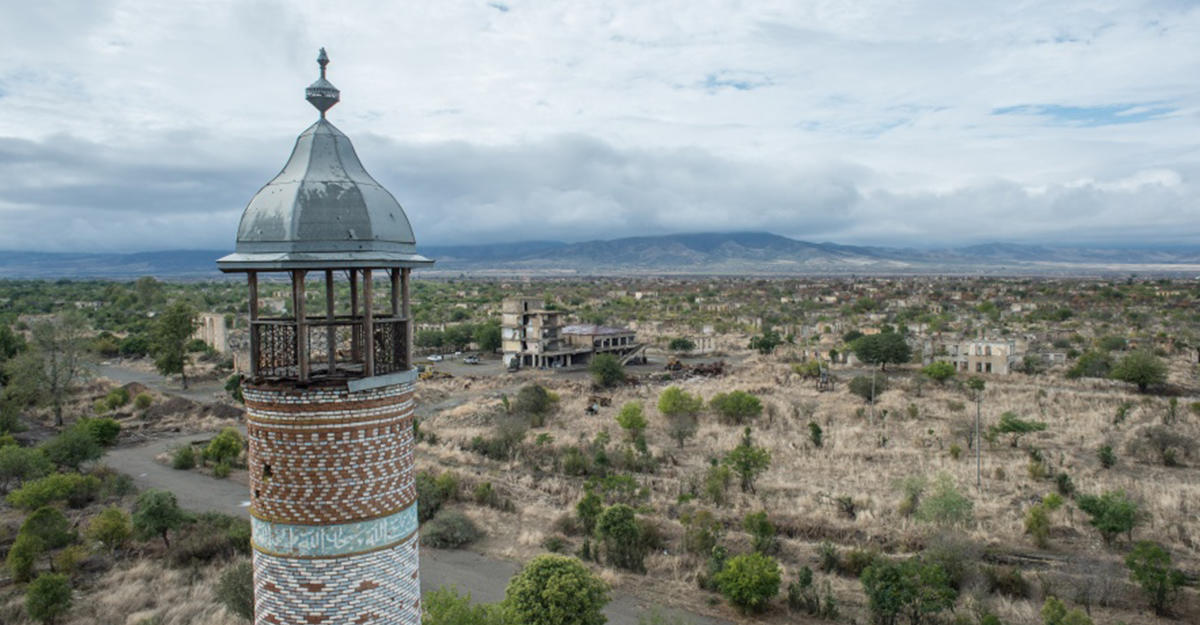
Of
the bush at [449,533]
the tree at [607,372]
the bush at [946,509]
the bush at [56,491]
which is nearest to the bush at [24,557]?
the bush at [56,491]

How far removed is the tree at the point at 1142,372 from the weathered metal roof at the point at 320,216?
45024 mm

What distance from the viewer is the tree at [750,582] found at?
17359 millimetres

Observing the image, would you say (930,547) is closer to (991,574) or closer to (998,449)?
(991,574)

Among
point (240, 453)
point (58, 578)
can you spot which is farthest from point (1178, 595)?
point (240, 453)

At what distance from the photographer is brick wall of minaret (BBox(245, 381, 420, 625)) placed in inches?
284

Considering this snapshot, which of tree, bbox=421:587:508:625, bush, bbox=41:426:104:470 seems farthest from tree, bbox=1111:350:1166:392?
bush, bbox=41:426:104:470

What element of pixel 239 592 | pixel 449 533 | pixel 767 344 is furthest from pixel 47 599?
pixel 767 344

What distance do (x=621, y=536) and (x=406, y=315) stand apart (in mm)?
13833

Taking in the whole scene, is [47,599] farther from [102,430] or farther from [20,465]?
[102,430]

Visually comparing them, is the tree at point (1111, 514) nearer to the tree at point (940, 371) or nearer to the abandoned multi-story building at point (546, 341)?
the tree at point (940, 371)

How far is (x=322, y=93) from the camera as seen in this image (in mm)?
7832

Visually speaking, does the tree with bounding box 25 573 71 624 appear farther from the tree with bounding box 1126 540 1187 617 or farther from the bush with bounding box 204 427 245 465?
the tree with bounding box 1126 540 1187 617

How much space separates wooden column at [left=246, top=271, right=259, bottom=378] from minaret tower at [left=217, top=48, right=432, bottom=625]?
1.0 inches

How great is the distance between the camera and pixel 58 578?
1709 cm
